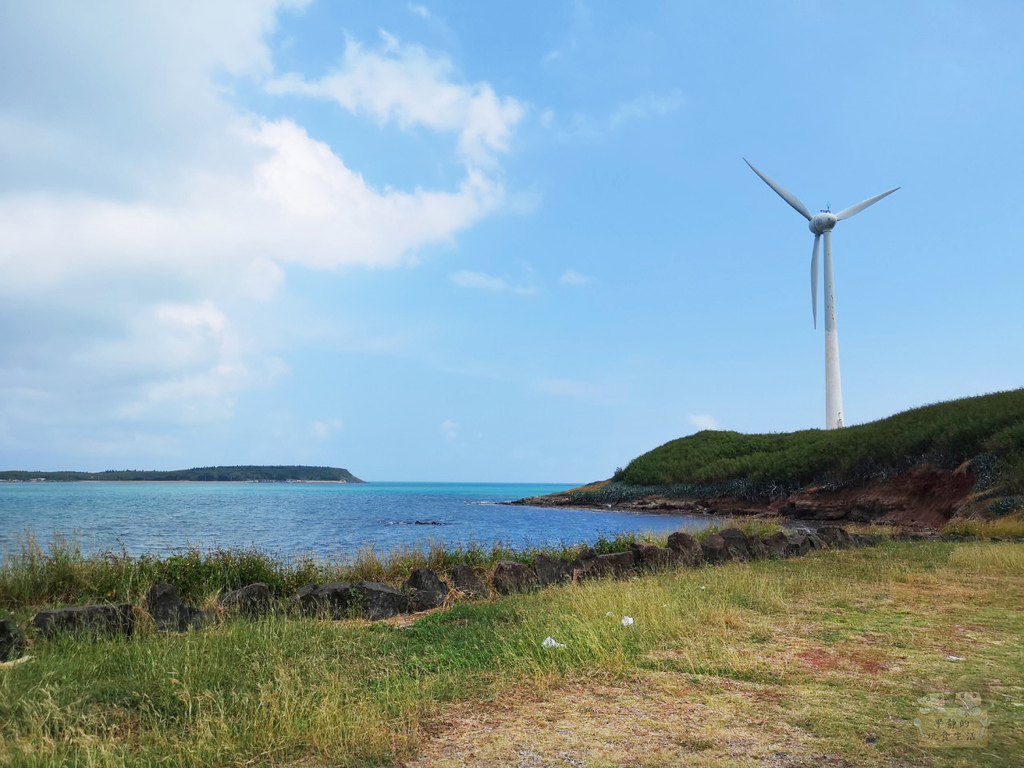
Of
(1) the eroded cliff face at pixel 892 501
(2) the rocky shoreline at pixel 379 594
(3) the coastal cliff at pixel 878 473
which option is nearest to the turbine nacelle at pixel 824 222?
(3) the coastal cliff at pixel 878 473

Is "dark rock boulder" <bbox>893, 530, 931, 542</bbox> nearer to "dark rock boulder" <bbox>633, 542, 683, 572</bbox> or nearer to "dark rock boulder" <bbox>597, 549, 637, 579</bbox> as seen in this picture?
"dark rock boulder" <bbox>633, 542, 683, 572</bbox>

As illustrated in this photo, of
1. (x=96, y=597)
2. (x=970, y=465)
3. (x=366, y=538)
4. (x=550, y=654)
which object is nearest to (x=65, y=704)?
(x=550, y=654)

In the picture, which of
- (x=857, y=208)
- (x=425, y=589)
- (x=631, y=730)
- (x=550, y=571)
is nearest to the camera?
(x=631, y=730)

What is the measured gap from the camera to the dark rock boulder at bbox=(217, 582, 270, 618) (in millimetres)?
9117

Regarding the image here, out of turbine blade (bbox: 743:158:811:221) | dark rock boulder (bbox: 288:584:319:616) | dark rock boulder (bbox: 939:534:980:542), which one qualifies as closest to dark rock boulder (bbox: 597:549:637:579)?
dark rock boulder (bbox: 288:584:319:616)

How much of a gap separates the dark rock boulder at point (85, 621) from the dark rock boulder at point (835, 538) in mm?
16993

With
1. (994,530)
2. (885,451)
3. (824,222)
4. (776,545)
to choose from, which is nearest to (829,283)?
(824,222)

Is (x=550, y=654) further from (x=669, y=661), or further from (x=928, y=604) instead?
(x=928, y=604)

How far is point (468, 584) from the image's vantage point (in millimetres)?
11148

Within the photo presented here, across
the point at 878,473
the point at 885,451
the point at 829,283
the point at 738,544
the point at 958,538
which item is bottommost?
the point at 958,538

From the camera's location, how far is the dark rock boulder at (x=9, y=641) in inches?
275

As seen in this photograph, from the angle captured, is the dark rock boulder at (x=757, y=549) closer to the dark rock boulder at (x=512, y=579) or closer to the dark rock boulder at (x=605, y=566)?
the dark rock boulder at (x=605, y=566)

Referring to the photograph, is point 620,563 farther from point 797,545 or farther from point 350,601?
point 797,545

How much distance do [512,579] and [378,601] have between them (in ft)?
8.64
